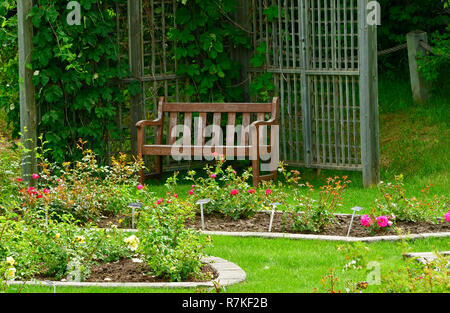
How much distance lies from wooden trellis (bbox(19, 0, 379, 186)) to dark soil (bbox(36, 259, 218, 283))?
4.19m

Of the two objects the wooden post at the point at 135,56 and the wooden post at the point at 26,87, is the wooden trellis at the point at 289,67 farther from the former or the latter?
the wooden post at the point at 26,87

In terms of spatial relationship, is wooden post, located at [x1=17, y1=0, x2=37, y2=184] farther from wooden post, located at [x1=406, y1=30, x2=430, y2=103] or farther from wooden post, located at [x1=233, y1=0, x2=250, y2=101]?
wooden post, located at [x1=406, y1=30, x2=430, y2=103]

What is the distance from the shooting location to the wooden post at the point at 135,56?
1017cm

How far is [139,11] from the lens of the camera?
10211 mm

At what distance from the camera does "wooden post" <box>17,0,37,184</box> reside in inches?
363

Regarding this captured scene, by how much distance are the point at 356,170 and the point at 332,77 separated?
3.59 ft

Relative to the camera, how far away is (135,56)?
1025cm

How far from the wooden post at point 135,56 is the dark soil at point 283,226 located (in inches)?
113

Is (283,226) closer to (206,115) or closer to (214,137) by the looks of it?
(214,137)

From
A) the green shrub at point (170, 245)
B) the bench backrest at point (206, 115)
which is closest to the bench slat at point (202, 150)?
the bench backrest at point (206, 115)

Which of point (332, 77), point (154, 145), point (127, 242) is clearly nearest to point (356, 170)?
point (332, 77)

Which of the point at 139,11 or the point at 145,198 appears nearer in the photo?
the point at 145,198

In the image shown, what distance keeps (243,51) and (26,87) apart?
287 centimetres
